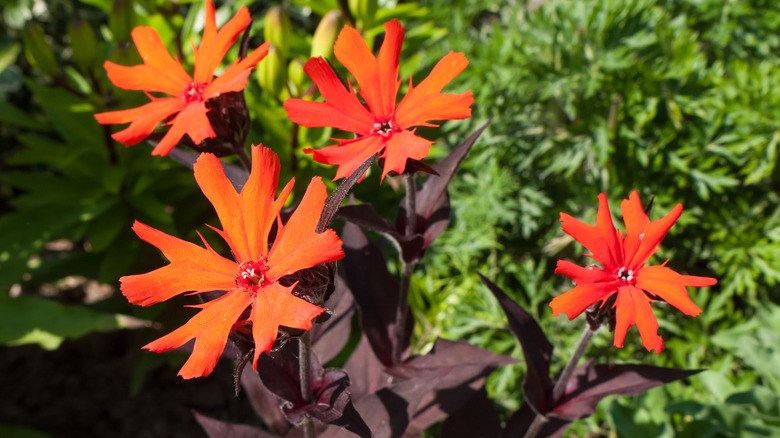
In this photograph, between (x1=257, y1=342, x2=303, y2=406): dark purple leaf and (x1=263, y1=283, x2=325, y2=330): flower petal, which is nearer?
(x1=263, y1=283, x2=325, y2=330): flower petal

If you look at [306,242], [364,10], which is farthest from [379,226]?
[364,10]

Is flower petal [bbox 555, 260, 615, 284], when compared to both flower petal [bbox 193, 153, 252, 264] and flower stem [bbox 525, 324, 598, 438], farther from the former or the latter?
flower petal [bbox 193, 153, 252, 264]

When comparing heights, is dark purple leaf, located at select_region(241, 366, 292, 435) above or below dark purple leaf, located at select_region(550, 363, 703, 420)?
above

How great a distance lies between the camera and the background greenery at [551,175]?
135 cm

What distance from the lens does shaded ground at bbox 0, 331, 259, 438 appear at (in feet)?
5.32

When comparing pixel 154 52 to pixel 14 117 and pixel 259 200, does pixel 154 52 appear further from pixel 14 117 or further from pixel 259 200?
pixel 14 117

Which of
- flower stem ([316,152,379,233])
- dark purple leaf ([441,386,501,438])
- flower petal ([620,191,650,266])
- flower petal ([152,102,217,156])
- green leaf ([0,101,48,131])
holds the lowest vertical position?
dark purple leaf ([441,386,501,438])

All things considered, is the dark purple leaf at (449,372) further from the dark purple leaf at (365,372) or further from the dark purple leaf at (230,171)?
the dark purple leaf at (230,171)

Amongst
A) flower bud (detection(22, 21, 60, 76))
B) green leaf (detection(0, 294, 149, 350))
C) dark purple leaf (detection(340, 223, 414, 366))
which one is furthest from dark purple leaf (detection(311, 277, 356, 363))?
flower bud (detection(22, 21, 60, 76))

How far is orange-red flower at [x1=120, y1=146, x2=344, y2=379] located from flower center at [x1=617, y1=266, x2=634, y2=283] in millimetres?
343

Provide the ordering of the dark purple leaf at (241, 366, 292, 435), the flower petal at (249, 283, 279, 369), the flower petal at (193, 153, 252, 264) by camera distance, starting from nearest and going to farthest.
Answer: the flower petal at (249, 283, 279, 369)
the flower petal at (193, 153, 252, 264)
the dark purple leaf at (241, 366, 292, 435)

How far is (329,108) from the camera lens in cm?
73

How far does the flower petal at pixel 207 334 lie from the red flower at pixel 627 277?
33 centimetres

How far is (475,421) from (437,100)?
623 mm
